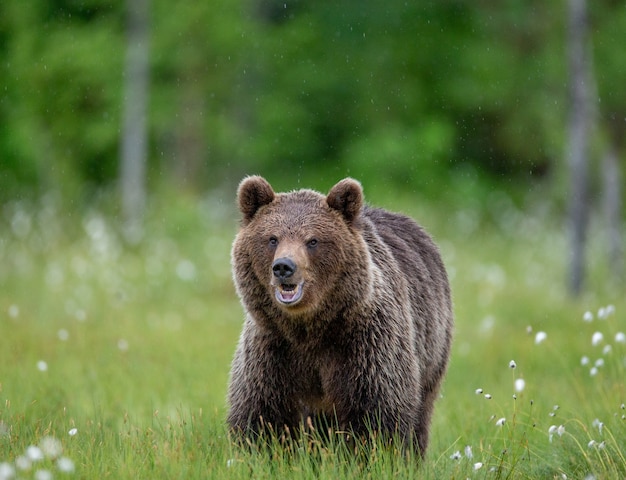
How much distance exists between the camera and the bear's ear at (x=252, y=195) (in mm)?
5293

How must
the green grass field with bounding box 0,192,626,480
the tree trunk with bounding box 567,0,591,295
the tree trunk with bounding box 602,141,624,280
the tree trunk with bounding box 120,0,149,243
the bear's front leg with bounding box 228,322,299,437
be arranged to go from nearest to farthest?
1. the green grass field with bounding box 0,192,626,480
2. the bear's front leg with bounding box 228,322,299,437
3. the tree trunk with bounding box 567,0,591,295
4. the tree trunk with bounding box 602,141,624,280
5. the tree trunk with bounding box 120,0,149,243

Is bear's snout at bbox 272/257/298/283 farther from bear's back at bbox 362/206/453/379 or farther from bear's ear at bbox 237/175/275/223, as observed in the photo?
bear's back at bbox 362/206/453/379

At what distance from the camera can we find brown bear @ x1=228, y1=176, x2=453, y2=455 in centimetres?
497

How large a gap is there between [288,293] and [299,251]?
23 cm

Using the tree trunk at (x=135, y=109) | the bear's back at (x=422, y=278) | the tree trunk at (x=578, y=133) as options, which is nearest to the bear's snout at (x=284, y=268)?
the bear's back at (x=422, y=278)

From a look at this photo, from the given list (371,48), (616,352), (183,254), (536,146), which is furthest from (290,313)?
(536,146)

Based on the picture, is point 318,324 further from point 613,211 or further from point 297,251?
point 613,211

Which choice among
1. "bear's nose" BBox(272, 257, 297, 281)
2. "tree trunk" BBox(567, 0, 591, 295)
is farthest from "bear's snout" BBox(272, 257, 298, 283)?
"tree trunk" BBox(567, 0, 591, 295)

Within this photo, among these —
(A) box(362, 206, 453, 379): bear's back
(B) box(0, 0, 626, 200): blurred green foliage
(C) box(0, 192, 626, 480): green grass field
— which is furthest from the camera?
(B) box(0, 0, 626, 200): blurred green foliage

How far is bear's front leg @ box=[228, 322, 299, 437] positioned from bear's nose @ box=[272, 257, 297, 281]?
1.64 ft

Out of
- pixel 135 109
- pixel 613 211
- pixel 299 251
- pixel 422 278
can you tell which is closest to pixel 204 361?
pixel 422 278

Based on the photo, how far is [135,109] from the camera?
15.5 meters

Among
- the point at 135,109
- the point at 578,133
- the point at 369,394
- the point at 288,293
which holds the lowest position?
the point at 369,394

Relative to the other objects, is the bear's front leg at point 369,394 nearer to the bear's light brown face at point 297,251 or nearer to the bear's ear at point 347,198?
the bear's light brown face at point 297,251
